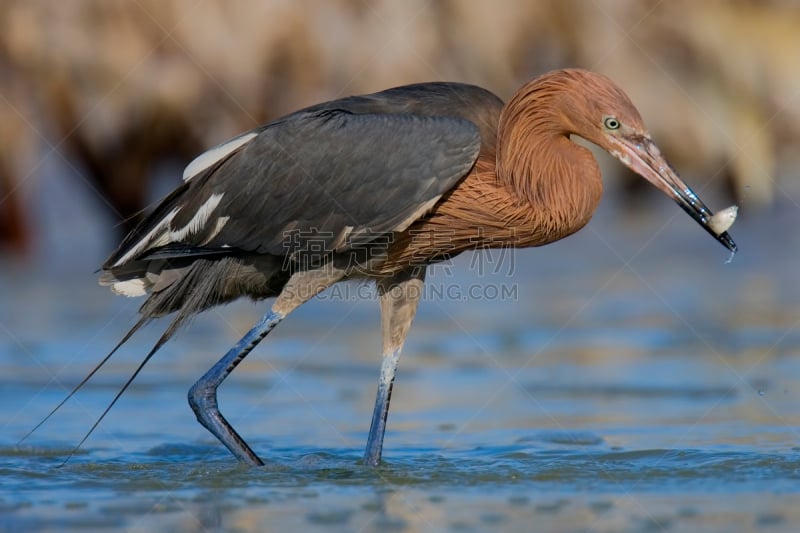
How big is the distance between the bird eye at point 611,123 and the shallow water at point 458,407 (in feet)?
5.25

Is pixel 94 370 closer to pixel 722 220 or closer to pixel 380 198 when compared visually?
pixel 380 198

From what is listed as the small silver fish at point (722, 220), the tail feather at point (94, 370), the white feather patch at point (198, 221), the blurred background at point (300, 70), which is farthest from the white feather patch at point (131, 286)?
the blurred background at point (300, 70)

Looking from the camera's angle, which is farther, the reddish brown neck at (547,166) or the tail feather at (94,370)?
the tail feather at (94,370)

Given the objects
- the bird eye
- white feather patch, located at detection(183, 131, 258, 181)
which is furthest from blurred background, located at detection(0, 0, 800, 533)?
the bird eye

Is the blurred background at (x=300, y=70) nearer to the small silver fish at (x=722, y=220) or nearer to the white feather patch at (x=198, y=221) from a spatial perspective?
the white feather patch at (x=198, y=221)

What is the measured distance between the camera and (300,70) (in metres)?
14.4

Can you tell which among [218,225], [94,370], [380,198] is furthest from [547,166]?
[94,370]

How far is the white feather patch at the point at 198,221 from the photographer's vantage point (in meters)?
7.28

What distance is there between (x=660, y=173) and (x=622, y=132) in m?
0.27

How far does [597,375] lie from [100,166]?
7.24 meters

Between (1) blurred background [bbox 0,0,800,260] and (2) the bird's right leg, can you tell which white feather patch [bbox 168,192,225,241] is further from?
(1) blurred background [bbox 0,0,800,260]

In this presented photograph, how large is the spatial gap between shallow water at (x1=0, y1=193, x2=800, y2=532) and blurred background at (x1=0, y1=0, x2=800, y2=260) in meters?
1.56

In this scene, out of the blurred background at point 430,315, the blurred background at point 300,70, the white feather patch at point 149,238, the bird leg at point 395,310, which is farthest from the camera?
the blurred background at point 300,70

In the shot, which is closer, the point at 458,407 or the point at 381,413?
the point at 381,413
